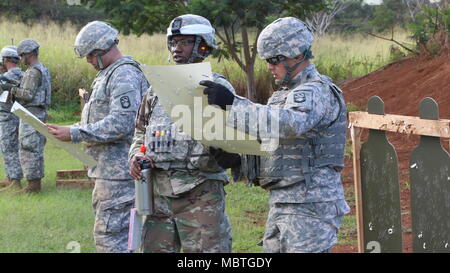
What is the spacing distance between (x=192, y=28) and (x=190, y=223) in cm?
109

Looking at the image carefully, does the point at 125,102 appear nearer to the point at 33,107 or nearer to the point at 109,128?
the point at 109,128

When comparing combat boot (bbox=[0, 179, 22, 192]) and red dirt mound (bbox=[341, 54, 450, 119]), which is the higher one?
red dirt mound (bbox=[341, 54, 450, 119])

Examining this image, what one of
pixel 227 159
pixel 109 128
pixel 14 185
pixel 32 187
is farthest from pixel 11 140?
pixel 227 159

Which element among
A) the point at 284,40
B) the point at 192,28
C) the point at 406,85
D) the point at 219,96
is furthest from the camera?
the point at 406,85

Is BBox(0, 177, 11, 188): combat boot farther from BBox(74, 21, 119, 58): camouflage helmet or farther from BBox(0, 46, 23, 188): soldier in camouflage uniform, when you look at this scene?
BBox(74, 21, 119, 58): camouflage helmet

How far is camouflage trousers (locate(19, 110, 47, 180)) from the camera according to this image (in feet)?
33.4

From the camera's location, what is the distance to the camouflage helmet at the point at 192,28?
4629 millimetres

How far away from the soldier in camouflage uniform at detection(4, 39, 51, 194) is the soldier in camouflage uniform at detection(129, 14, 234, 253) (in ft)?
18.3

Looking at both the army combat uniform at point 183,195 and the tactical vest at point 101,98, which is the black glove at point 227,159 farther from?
the tactical vest at point 101,98

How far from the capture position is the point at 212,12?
37.2 feet

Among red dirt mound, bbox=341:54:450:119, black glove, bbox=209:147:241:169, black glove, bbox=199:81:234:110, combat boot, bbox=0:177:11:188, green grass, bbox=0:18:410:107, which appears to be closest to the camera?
black glove, bbox=199:81:234:110

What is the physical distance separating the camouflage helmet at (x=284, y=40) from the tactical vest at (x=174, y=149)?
458mm

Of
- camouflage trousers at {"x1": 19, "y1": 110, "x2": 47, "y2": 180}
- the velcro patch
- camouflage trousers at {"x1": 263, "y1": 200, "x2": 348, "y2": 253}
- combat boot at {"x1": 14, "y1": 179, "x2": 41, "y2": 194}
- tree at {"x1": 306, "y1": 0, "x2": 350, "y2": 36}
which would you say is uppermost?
tree at {"x1": 306, "y1": 0, "x2": 350, "y2": 36}

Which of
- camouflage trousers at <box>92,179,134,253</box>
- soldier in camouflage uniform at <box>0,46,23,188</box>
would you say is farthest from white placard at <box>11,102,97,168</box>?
soldier in camouflage uniform at <box>0,46,23,188</box>
